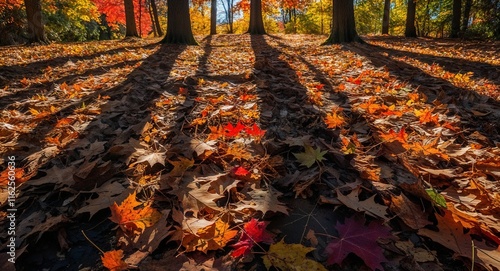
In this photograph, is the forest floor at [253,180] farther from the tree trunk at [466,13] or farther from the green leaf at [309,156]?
the tree trunk at [466,13]

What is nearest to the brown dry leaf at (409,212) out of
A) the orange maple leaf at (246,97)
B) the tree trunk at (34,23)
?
the orange maple leaf at (246,97)

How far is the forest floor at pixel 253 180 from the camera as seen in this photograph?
3.54 ft

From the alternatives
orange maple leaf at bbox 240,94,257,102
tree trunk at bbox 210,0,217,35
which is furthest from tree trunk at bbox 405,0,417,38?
orange maple leaf at bbox 240,94,257,102

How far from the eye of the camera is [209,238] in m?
1.10

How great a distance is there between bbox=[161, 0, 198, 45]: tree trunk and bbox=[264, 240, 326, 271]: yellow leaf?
28.1 feet

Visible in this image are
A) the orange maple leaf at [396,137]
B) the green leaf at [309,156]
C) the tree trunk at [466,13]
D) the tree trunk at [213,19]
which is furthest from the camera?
the tree trunk at [213,19]

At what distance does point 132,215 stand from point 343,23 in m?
8.53

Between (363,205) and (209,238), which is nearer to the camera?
(209,238)

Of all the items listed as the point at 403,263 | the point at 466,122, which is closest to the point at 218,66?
the point at 466,122

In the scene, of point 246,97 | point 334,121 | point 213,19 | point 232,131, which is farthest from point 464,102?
point 213,19

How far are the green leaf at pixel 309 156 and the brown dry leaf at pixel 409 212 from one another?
459 mm

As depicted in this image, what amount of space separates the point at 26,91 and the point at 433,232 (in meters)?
4.30

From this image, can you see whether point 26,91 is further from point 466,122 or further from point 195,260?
point 466,122

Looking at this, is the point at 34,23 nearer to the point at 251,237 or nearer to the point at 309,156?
the point at 309,156
